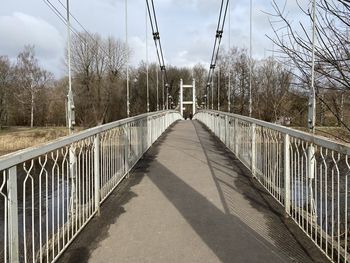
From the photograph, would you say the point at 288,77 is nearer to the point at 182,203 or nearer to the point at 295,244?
the point at 182,203

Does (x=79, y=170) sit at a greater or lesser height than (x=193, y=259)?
greater

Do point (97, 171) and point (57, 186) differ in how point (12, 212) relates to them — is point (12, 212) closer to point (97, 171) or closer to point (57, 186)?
point (57, 186)

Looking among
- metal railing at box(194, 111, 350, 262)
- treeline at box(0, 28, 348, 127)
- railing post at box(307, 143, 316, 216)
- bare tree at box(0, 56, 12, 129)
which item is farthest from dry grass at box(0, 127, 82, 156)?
railing post at box(307, 143, 316, 216)

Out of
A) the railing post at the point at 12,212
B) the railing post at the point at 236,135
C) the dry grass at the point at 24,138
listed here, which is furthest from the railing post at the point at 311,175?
the dry grass at the point at 24,138

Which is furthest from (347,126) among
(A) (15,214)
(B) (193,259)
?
(A) (15,214)

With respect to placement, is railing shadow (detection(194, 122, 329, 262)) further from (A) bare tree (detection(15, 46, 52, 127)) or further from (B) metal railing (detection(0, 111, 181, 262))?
(A) bare tree (detection(15, 46, 52, 127))

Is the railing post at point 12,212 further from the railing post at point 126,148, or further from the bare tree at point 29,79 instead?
the bare tree at point 29,79

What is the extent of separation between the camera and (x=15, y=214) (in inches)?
102

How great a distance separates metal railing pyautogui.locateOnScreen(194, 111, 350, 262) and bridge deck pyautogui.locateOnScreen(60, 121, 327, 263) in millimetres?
141

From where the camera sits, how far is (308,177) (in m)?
4.16

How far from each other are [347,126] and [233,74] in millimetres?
22410

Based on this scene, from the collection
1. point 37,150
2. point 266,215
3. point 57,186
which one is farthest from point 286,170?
point 37,150

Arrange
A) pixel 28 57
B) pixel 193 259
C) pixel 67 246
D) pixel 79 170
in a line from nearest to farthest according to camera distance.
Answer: pixel 193 259 < pixel 67 246 < pixel 79 170 < pixel 28 57

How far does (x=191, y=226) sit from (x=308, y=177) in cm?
127
